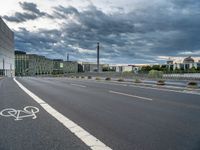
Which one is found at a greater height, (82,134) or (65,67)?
(65,67)

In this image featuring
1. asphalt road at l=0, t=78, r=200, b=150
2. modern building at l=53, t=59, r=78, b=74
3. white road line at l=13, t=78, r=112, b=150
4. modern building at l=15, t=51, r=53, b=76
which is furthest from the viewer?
modern building at l=53, t=59, r=78, b=74

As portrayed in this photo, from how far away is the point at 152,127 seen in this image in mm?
6379

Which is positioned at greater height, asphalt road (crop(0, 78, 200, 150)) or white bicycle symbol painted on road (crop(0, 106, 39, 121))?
asphalt road (crop(0, 78, 200, 150))

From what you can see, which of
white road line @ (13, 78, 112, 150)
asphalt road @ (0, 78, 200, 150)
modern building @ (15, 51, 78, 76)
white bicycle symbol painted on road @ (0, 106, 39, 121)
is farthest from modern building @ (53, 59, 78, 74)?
white road line @ (13, 78, 112, 150)

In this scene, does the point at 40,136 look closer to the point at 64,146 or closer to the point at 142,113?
the point at 64,146

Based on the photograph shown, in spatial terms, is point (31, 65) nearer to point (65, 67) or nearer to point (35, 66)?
point (35, 66)

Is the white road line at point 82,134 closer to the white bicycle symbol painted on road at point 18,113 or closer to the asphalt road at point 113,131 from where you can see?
the asphalt road at point 113,131

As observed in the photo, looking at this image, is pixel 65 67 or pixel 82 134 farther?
pixel 65 67

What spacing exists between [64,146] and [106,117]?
3.03 meters

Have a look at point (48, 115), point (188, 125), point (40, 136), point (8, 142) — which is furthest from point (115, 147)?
point (48, 115)

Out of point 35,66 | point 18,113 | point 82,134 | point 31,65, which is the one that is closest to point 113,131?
point 82,134

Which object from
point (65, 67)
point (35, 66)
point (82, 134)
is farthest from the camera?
point (65, 67)

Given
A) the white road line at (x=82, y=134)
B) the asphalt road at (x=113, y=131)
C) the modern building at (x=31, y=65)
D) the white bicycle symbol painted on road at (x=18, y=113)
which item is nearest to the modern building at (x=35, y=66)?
the modern building at (x=31, y=65)

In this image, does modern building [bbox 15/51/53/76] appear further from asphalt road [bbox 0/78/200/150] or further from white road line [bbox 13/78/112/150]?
white road line [bbox 13/78/112/150]
